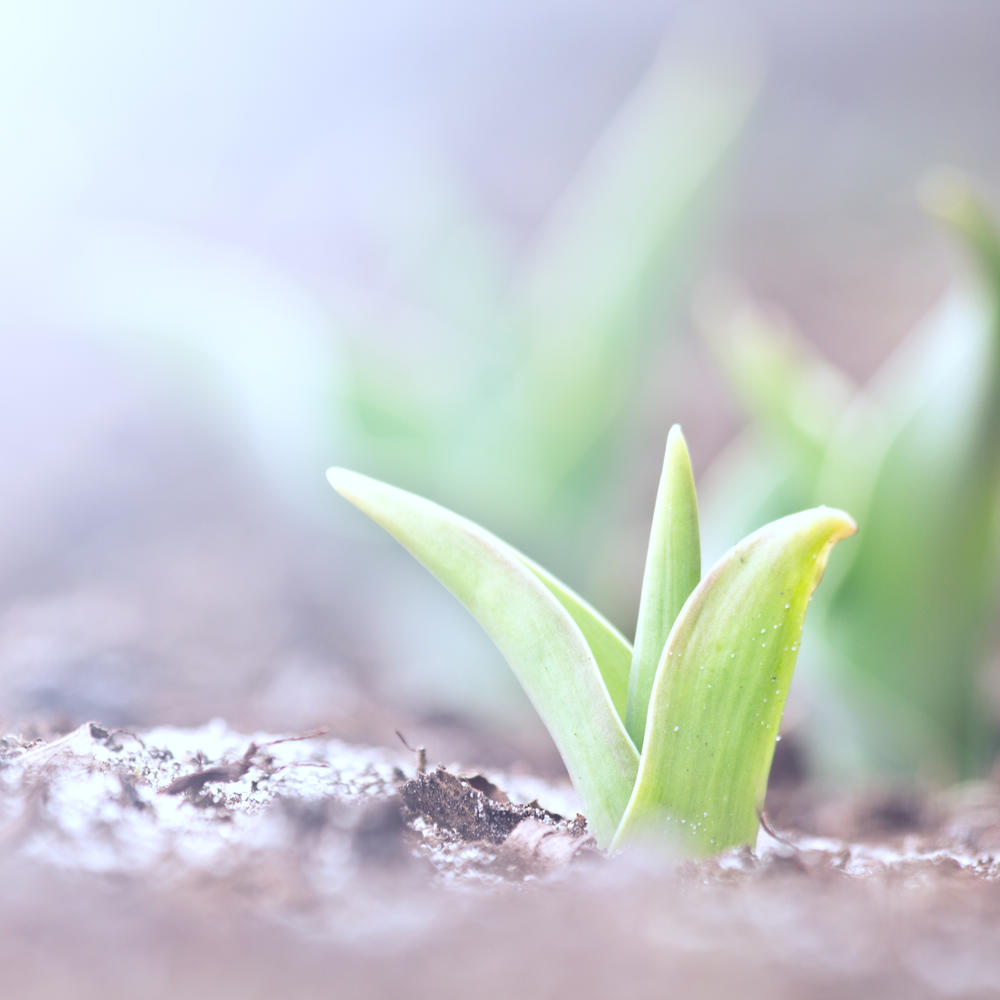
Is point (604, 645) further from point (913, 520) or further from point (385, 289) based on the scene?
point (385, 289)

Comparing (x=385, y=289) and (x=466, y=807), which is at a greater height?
(x=385, y=289)

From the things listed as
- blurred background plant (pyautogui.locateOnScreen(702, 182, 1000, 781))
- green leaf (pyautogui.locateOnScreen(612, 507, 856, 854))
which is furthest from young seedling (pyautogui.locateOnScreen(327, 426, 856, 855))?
blurred background plant (pyautogui.locateOnScreen(702, 182, 1000, 781))

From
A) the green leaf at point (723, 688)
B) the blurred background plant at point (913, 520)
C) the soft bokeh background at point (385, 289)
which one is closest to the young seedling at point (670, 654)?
the green leaf at point (723, 688)

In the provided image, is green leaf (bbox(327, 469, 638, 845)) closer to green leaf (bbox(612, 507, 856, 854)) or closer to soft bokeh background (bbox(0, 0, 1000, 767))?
green leaf (bbox(612, 507, 856, 854))

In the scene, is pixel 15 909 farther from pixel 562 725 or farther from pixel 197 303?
pixel 197 303

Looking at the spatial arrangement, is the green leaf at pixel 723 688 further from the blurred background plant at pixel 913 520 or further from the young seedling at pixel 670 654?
the blurred background plant at pixel 913 520

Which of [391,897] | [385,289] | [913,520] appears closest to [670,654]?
[391,897]
